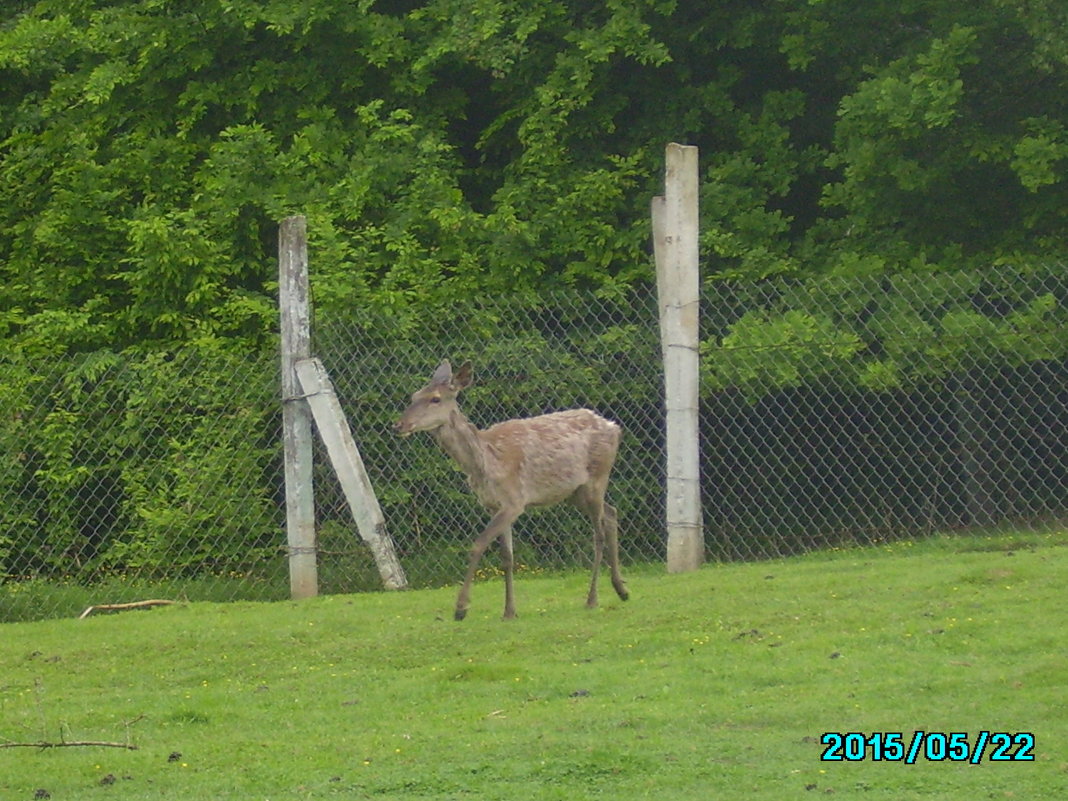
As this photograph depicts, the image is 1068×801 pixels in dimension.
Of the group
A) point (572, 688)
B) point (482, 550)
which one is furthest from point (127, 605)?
point (572, 688)

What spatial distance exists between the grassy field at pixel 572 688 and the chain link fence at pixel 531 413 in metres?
0.71

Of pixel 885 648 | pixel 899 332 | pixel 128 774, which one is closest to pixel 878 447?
pixel 899 332

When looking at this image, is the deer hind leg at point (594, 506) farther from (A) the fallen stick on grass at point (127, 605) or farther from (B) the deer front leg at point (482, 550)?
(A) the fallen stick on grass at point (127, 605)

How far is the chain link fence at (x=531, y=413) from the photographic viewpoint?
408 inches

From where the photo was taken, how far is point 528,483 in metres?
9.20

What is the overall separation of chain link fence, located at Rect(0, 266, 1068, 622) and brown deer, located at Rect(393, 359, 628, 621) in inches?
A: 48.1

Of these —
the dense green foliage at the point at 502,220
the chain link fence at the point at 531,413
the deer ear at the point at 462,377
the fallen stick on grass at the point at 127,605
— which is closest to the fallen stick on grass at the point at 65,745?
the deer ear at the point at 462,377

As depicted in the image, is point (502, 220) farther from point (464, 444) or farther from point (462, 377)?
point (464, 444)

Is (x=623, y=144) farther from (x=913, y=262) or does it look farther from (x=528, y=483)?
(x=528, y=483)

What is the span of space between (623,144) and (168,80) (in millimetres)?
4261

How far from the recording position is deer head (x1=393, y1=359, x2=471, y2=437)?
920 cm

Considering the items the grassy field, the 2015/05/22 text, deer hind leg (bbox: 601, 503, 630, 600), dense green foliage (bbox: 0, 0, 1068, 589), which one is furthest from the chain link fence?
the 2015/05/22 text

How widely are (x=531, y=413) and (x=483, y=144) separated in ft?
16.3

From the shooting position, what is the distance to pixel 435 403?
9.31 metres
